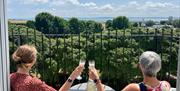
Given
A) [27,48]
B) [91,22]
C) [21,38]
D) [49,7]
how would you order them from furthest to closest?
[49,7]
[91,22]
[21,38]
[27,48]

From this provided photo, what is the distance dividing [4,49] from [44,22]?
2.56m

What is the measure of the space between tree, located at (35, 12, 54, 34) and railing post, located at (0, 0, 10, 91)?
96.5 inches

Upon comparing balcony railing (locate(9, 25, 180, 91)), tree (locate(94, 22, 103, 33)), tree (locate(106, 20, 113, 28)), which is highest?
tree (locate(106, 20, 113, 28))

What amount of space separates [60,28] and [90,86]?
2361 millimetres

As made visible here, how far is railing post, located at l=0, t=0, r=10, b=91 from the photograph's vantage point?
199 cm

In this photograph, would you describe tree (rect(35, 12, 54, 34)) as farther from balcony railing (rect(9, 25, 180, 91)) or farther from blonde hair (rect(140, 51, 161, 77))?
blonde hair (rect(140, 51, 161, 77))

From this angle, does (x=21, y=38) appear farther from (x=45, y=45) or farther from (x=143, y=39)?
(x=143, y=39)

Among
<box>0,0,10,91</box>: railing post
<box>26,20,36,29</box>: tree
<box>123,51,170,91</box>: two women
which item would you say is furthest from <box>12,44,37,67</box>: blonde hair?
<box>26,20,36,29</box>: tree

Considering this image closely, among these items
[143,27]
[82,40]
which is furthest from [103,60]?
[143,27]

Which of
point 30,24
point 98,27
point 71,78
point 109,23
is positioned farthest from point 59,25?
point 71,78

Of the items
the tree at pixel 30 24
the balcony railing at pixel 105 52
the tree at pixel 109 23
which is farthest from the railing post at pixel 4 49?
the tree at pixel 109 23

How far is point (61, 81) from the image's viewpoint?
15.6 ft

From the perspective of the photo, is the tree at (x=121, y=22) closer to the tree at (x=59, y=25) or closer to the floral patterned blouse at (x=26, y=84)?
the tree at (x=59, y=25)

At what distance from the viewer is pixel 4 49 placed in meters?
2.05
